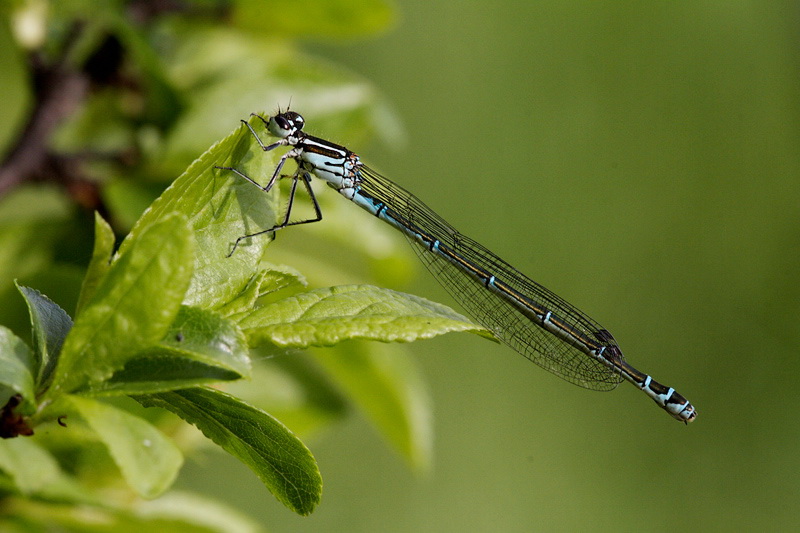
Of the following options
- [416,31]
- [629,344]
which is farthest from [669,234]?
[416,31]

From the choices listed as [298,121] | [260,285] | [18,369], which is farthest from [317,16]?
[18,369]

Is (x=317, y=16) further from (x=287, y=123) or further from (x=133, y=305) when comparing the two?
(x=133, y=305)

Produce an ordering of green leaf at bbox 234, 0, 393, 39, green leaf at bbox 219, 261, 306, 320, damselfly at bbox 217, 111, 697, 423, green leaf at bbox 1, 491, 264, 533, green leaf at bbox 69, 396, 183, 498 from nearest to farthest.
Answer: green leaf at bbox 69, 396, 183, 498 < green leaf at bbox 219, 261, 306, 320 < green leaf at bbox 1, 491, 264, 533 < green leaf at bbox 234, 0, 393, 39 < damselfly at bbox 217, 111, 697, 423

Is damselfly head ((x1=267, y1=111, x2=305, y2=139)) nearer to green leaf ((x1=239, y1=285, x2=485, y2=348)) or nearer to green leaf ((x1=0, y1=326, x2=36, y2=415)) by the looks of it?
green leaf ((x1=239, y1=285, x2=485, y2=348))

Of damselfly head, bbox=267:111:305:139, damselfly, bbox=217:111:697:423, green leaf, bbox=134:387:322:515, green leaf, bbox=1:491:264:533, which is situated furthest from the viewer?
damselfly, bbox=217:111:697:423

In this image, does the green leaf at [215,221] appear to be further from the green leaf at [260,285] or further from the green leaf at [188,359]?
the green leaf at [188,359]

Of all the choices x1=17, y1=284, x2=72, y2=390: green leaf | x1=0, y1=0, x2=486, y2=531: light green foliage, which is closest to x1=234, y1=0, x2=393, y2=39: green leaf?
x1=0, y1=0, x2=486, y2=531: light green foliage

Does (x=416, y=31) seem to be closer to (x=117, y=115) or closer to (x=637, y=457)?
(x=637, y=457)
